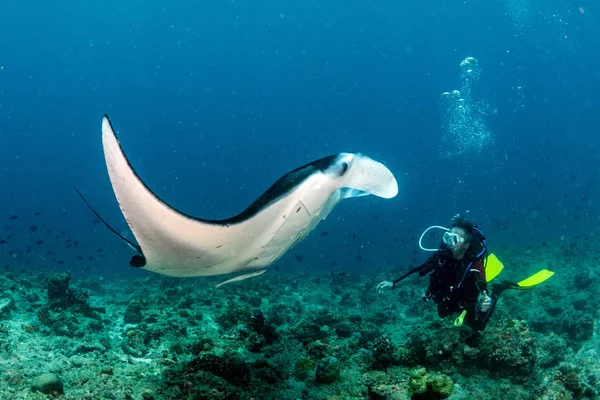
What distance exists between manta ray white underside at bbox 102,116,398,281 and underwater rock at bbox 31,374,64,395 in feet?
4.85

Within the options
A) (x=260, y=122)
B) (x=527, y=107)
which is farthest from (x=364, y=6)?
(x=527, y=107)

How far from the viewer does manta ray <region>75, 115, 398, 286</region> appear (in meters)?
2.35

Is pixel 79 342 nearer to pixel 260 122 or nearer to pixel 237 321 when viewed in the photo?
pixel 237 321

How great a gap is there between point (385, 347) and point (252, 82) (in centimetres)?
15122

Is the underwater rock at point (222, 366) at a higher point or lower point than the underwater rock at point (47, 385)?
higher

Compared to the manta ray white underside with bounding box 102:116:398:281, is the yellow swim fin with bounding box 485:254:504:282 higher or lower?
higher

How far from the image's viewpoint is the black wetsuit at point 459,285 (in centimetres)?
486

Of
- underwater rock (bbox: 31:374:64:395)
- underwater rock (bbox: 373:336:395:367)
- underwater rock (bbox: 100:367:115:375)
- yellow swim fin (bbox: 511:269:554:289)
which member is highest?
yellow swim fin (bbox: 511:269:554:289)

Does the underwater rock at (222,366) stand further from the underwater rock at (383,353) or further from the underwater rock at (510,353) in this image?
the underwater rock at (510,353)

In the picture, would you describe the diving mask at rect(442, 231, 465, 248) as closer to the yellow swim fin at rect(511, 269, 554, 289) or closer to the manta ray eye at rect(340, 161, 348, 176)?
the yellow swim fin at rect(511, 269, 554, 289)

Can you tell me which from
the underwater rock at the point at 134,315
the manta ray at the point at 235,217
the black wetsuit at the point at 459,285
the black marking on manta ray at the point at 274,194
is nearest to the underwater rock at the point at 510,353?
the black wetsuit at the point at 459,285

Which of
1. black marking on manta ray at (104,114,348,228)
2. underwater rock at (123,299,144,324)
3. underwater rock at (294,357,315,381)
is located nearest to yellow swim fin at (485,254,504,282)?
underwater rock at (294,357,315,381)

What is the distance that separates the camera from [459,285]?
4.98 metres

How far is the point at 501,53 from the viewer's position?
133750mm
